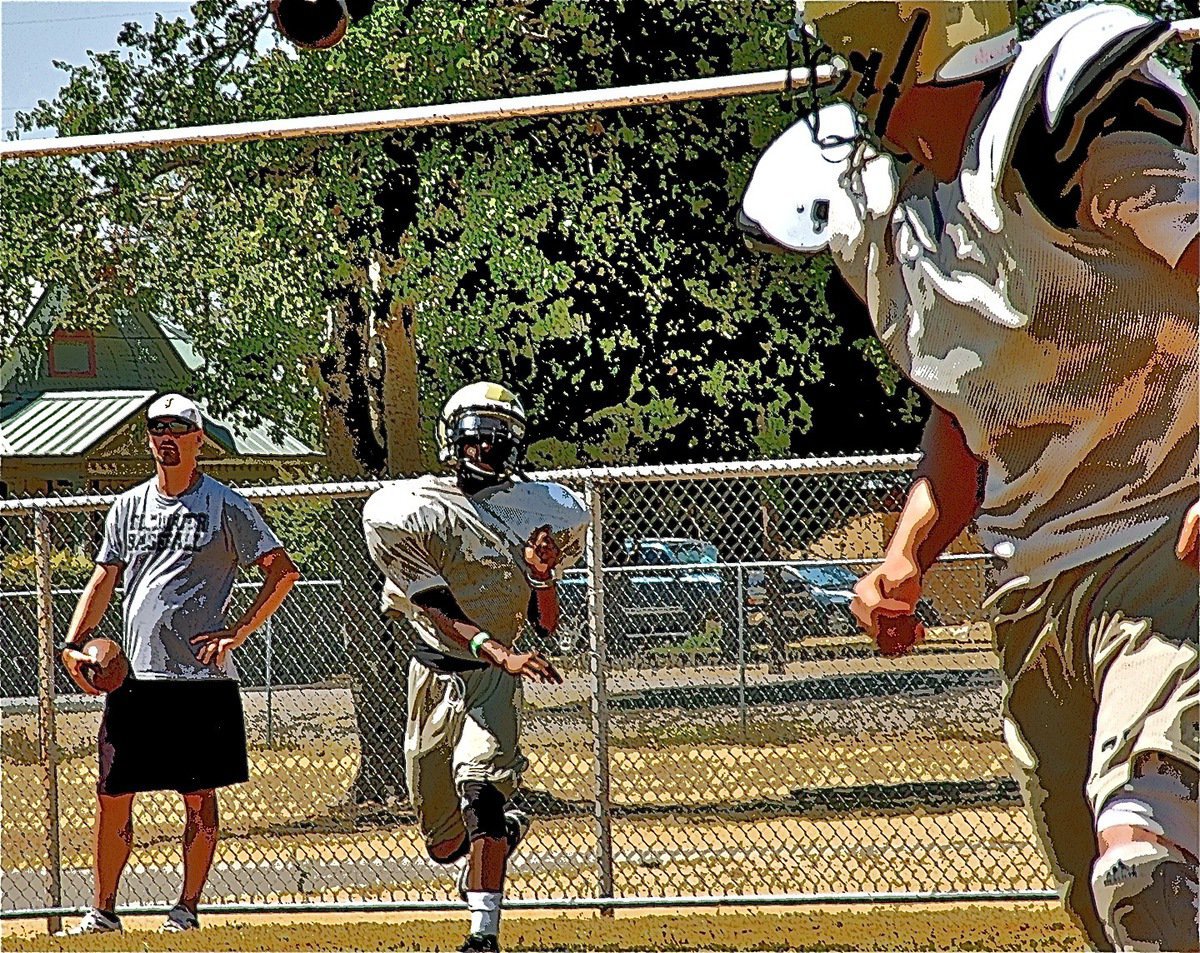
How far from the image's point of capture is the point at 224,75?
11438mm

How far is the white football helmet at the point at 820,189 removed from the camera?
10.9 ft

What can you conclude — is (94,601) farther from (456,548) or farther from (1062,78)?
(1062,78)

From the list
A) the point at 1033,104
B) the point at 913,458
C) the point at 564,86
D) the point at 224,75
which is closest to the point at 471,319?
the point at 564,86

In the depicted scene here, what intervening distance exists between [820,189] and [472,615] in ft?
9.05

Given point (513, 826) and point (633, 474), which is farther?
point (633, 474)

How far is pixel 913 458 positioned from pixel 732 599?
3124 millimetres

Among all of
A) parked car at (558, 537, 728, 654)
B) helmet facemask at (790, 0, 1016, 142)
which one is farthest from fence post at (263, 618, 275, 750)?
helmet facemask at (790, 0, 1016, 142)

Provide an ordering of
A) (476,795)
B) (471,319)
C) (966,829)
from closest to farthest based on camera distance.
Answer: (476,795), (966,829), (471,319)

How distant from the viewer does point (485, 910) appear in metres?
5.86

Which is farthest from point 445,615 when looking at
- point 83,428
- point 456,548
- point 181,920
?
point 83,428

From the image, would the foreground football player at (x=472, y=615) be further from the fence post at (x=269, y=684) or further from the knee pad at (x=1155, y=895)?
the fence post at (x=269, y=684)

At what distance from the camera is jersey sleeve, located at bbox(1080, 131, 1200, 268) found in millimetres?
2781

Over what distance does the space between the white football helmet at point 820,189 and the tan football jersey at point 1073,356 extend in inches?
8.6

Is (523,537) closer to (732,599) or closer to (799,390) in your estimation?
(732,599)
